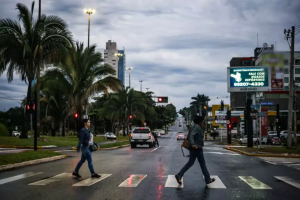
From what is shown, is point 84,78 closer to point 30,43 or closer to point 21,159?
point 30,43

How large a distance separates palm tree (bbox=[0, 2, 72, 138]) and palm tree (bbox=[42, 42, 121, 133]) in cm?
542

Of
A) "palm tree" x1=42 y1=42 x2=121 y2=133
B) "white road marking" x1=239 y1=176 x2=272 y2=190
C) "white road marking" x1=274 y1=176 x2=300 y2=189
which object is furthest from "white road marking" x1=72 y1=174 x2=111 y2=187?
"palm tree" x1=42 y1=42 x2=121 y2=133

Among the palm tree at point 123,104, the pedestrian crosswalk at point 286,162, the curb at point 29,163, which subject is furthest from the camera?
the palm tree at point 123,104

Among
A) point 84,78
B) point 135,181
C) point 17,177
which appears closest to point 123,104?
point 84,78

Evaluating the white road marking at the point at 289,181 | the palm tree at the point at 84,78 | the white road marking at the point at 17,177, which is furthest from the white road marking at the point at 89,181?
the palm tree at the point at 84,78

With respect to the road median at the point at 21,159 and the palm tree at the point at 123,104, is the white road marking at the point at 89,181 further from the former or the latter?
the palm tree at the point at 123,104

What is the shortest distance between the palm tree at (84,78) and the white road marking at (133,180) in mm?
23200

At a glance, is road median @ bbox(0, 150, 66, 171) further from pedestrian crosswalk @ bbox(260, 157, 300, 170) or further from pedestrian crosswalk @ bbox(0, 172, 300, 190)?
pedestrian crosswalk @ bbox(260, 157, 300, 170)

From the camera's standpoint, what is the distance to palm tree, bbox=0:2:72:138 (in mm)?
27953

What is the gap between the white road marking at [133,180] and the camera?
10.4m

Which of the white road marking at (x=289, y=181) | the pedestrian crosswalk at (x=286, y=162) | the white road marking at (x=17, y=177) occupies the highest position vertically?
the white road marking at (x=289, y=181)

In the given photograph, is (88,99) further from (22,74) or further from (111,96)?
(111,96)

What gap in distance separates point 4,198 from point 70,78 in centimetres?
2916

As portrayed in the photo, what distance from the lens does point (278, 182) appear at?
11.1m
